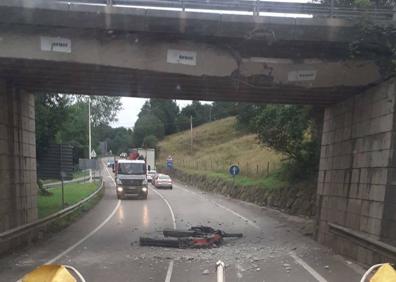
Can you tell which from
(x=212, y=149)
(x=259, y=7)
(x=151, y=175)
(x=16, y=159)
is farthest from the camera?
(x=212, y=149)

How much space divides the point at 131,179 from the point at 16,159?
74.8 ft

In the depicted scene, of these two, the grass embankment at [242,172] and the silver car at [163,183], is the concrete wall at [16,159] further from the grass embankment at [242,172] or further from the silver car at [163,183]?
the silver car at [163,183]

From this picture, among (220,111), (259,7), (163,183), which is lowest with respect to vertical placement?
A: (163,183)

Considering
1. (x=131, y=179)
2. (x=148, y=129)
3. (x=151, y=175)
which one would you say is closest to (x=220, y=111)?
(x=148, y=129)

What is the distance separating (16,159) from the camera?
14.7m

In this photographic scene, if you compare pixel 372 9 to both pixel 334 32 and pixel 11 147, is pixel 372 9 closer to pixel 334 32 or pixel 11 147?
pixel 334 32

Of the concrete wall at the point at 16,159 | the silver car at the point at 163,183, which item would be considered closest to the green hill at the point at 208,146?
the silver car at the point at 163,183

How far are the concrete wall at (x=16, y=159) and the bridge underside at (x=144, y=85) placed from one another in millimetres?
569

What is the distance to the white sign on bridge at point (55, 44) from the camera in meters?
11.7

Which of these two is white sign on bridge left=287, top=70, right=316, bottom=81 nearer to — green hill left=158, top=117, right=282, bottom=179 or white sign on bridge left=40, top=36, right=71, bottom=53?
white sign on bridge left=40, top=36, right=71, bottom=53

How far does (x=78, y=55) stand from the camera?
467 inches

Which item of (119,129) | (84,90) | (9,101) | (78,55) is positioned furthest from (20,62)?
(119,129)

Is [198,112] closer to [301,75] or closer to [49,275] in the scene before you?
[301,75]

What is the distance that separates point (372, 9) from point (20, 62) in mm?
8366
